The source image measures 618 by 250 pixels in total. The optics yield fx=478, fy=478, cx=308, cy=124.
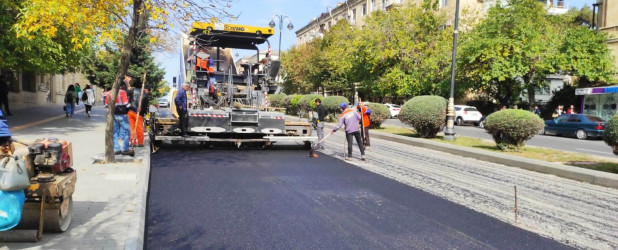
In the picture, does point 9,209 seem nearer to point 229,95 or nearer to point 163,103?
point 229,95

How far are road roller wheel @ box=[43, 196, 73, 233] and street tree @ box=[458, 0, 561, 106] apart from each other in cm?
2744

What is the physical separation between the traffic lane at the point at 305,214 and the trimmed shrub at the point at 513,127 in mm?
5463

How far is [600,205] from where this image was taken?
22.8ft

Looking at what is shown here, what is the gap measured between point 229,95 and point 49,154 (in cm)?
882

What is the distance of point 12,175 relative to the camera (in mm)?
3451

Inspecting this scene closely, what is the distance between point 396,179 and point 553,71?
24020 mm

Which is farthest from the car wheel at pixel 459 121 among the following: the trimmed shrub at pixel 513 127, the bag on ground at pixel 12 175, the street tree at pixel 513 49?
the bag on ground at pixel 12 175

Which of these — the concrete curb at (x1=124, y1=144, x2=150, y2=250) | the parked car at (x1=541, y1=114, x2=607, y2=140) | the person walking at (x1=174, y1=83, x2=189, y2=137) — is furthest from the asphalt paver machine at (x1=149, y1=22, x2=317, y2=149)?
the parked car at (x1=541, y1=114, x2=607, y2=140)

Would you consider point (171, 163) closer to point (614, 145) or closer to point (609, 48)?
point (614, 145)

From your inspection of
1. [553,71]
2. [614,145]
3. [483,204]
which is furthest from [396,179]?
[553,71]

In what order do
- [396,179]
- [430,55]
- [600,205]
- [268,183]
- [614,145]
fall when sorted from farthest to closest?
[430,55], [614,145], [396,179], [268,183], [600,205]

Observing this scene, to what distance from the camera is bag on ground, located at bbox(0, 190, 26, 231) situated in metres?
3.44

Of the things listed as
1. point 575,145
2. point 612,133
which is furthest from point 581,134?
point 612,133

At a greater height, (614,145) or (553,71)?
(553,71)
